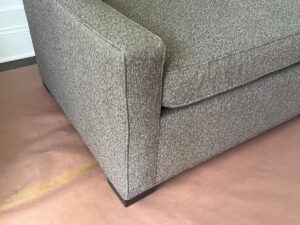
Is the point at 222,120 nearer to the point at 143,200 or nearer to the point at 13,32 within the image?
the point at 143,200

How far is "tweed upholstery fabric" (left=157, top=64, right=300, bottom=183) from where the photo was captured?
88cm

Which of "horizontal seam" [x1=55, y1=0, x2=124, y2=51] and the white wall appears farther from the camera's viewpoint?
the white wall

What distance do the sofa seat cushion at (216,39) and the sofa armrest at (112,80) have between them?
0.09 meters

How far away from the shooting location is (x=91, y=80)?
80 centimetres

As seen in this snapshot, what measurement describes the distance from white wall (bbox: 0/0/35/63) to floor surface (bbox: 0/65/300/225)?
459 mm

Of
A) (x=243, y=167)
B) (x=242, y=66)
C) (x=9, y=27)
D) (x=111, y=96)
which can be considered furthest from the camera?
(x=9, y=27)

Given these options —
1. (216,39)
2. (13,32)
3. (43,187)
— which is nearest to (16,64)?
(13,32)

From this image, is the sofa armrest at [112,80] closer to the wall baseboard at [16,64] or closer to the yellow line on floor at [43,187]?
the yellow line on floor at [43,187]

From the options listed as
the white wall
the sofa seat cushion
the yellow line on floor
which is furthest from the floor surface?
the white wall

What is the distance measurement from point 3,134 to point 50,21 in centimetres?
52

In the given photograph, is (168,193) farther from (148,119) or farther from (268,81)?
(268,81)

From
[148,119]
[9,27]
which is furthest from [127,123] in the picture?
[9,27]

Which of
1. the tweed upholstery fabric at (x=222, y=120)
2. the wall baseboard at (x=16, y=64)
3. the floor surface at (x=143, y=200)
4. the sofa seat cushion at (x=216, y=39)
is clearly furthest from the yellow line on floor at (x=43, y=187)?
the wall baseboard at (x=16, y=64)

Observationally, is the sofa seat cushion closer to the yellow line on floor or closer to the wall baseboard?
the yellow line on floor
